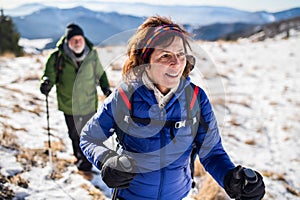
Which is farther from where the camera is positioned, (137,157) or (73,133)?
(73,133)

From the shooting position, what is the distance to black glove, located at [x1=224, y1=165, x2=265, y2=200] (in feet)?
5.31

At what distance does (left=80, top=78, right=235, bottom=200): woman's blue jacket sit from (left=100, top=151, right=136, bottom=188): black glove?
16cm

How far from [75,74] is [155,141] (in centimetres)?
246

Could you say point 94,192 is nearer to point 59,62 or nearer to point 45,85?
point 45,85

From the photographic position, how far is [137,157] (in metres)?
1.89

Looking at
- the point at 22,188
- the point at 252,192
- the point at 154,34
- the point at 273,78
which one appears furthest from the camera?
the point at 273,78

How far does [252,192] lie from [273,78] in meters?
10.9

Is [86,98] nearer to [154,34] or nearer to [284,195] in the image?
[154,34]

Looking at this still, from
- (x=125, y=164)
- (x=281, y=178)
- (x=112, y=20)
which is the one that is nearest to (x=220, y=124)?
(x=125, y=164)

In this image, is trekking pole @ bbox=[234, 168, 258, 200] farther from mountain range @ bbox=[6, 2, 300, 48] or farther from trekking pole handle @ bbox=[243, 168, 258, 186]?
mountain range @ bbox=[6, 2, 300, 48]

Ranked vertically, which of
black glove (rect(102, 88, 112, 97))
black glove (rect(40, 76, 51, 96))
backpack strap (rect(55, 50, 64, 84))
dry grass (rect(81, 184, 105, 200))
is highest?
backpack strap (rect(55, 50, 64, 84))

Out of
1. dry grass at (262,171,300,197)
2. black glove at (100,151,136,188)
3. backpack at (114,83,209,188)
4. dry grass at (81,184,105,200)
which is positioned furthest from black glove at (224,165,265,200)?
dry grass at (262,171,300,197)

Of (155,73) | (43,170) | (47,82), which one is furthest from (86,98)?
(155,73)

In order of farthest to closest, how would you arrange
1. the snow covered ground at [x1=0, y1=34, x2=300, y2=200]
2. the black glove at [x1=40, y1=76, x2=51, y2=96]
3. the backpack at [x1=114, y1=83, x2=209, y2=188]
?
the black glove at [x1=40, y1=76, x2=51, y2=96] < the snow covered ground at [x1=0, y1=34, x2=300, y2=200] < the backpack at [x1=114, y1=83, x2=209, y2=188]
